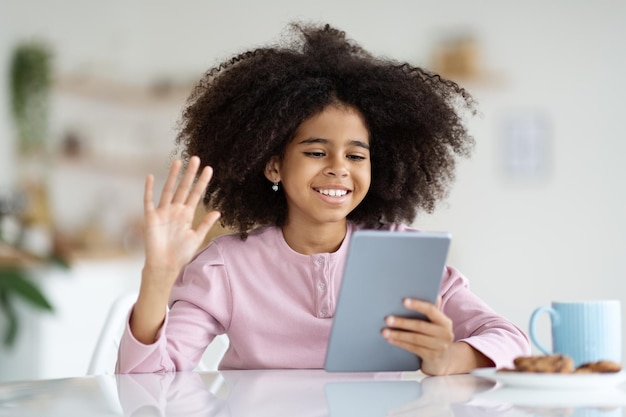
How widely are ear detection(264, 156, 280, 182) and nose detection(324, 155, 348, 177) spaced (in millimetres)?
152

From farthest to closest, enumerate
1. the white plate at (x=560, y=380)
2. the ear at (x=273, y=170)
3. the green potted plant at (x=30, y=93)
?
the green potted plant at (x=30, y=93) < the ear at (x=273, y=170) < the white plate at (x=560, y=380)

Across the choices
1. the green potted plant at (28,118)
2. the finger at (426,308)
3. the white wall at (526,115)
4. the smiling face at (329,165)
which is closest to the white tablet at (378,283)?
the finger at (426,308)

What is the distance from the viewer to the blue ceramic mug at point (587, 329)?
1358 millimetres

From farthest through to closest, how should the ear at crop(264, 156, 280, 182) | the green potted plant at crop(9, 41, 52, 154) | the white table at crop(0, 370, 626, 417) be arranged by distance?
the green potted plant at crop(9, 41, 52, 154) < the ear at crop(264, 156, 280, 182) < the white table at crop(0, 370, 626, 417)

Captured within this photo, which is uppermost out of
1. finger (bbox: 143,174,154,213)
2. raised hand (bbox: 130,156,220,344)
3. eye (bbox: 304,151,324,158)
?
eye (bbox: 304,151,324,158)

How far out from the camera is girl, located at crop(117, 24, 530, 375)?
1.84 m

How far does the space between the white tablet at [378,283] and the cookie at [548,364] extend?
201mm

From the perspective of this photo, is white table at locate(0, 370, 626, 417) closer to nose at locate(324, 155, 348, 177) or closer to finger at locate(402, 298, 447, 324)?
finger at locate(402, 298, 447, 324)

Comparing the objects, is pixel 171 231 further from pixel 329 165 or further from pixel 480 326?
pixel 480 326

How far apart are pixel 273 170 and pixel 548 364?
87 centimetres

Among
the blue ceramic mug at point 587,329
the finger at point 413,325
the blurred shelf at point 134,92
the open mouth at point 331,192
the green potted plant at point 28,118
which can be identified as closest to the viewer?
the blue ceramic mug at point 587,329

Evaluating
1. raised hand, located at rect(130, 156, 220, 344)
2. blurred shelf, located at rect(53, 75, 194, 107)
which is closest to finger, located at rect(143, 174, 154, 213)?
raised hand, located at rect(130, 156, 220, 344)

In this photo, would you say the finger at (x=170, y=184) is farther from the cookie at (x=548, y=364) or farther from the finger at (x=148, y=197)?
the cookie at (x=548, y=364)

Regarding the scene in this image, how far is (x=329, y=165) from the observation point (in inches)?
73.7
